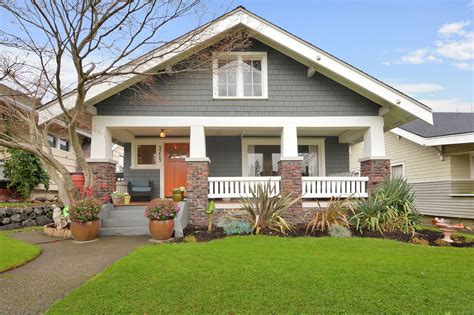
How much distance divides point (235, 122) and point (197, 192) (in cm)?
230

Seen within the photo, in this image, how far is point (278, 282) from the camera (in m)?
4.05

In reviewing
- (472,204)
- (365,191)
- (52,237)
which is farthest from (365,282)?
(472,204)

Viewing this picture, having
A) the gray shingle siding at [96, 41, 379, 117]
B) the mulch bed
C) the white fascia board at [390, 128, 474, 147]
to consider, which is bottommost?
the mulch bed

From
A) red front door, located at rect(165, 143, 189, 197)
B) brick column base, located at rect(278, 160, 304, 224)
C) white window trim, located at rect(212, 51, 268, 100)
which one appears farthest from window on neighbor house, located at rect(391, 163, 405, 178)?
red front door, located at rect(165, 143, 189, 197)

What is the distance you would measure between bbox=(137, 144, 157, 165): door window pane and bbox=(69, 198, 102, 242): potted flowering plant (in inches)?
162

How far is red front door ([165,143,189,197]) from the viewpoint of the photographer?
11.3m

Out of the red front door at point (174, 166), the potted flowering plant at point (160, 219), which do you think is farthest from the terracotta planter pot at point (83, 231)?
the red front door at point (174, 166)

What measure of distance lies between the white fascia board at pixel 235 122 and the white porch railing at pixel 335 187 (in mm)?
1570

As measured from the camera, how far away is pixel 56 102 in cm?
816

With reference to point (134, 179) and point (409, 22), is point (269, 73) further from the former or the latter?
point (409, 22)

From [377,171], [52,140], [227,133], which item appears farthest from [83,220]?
[52,140]

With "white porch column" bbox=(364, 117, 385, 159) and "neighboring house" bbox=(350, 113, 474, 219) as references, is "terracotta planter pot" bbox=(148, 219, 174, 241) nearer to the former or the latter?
"white porch column" bbox=(364, 117, 385, 159)

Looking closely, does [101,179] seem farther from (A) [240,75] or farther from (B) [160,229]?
(A) [240,75]

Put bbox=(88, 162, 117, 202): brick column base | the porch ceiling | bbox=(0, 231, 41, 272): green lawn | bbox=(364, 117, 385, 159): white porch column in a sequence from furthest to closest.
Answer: the porch ceiling < bbox=(364, 117, 385, 159): white porch column < bbox=(88, 162, 117, 202): brick column base < bbox=(0, 231, 41, 272): green lawn
